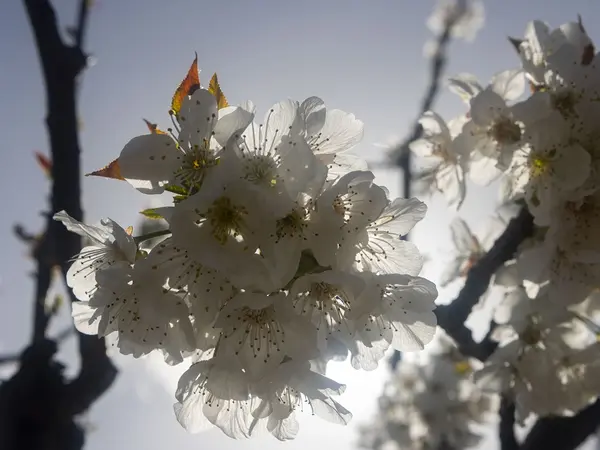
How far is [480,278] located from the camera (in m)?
1.92

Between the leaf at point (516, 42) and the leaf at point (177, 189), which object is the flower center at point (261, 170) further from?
the leaf at point (516, 42)

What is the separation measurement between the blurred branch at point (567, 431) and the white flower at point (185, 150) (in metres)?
2.09

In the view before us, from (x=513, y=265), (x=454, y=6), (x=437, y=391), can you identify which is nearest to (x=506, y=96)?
(x=513, y=265)

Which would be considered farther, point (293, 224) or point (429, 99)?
point (429, 99)

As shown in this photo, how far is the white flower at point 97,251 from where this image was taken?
1268 millimetres

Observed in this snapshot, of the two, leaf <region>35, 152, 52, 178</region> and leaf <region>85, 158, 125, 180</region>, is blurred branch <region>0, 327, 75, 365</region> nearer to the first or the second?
leaf <region>35, 152, 52, 178</region>

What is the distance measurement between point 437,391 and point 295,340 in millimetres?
4258

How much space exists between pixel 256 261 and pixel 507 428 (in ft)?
6.82

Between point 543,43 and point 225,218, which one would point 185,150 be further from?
point 543,43

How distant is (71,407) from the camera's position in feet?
8.21

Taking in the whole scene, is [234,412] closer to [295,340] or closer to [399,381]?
[295,340]

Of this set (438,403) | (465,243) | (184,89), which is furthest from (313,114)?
(438,403)

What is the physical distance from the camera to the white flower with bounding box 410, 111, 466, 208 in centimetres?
209

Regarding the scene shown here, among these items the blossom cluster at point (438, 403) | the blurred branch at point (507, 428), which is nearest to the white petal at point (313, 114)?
the blurred branch at point (507, 428)
